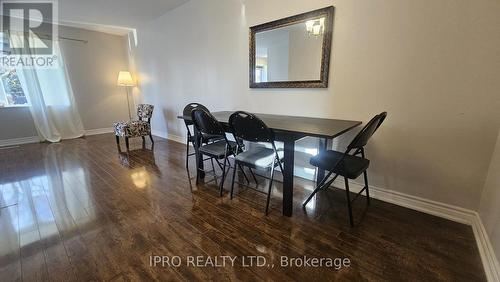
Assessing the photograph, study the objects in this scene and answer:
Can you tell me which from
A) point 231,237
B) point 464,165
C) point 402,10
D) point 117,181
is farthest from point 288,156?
point 117,181

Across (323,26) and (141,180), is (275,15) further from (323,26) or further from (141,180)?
(141,180)

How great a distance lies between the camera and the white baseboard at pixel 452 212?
125cm

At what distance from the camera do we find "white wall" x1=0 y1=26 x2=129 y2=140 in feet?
14.2

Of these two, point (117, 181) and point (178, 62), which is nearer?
point (117, 181)

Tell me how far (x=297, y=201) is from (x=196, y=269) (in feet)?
3.61

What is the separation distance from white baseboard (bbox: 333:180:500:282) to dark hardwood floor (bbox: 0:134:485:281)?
0.18 ft

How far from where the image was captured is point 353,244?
150 centimetres

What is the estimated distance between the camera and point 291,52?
2441mm

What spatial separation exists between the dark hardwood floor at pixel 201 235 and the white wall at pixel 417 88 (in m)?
0.39

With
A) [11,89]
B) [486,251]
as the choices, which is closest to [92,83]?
[11,89]

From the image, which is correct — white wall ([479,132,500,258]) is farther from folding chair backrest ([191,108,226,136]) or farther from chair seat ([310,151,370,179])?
folding chair backrest ([191,108,226,136])

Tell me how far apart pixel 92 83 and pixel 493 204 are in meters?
6.72

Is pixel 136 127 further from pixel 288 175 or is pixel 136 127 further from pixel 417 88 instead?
pixel 417 88

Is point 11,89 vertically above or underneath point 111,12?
underneath
